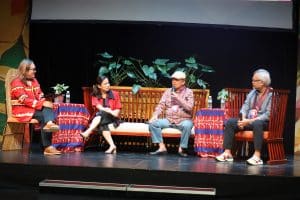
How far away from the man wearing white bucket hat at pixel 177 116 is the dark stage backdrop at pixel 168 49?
1.09 m

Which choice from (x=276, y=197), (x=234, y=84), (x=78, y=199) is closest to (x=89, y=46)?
Answer: (x=234, y=84)

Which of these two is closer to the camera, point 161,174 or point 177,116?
point 161,174

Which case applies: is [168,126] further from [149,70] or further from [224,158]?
[149,70]

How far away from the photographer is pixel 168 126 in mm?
6102

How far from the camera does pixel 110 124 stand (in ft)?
20.5

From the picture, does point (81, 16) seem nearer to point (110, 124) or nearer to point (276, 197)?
point (110, 124)

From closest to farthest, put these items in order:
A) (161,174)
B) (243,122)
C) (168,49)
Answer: (161,174)
(243,122)
(168,49)

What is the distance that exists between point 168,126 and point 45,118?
56.9 inches

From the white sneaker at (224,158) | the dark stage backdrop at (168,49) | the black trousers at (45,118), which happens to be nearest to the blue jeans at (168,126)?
the white sneaker at (224,158)

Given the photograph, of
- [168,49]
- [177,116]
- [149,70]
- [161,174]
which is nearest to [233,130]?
[177,116]

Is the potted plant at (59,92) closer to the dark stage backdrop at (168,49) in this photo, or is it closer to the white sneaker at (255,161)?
the dark stage backdrop at (168,49)

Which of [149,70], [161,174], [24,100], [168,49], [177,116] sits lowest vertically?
[161,174]

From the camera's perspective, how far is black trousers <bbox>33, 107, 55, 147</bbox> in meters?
5.85

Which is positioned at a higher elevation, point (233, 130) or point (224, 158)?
point (233, 130)
